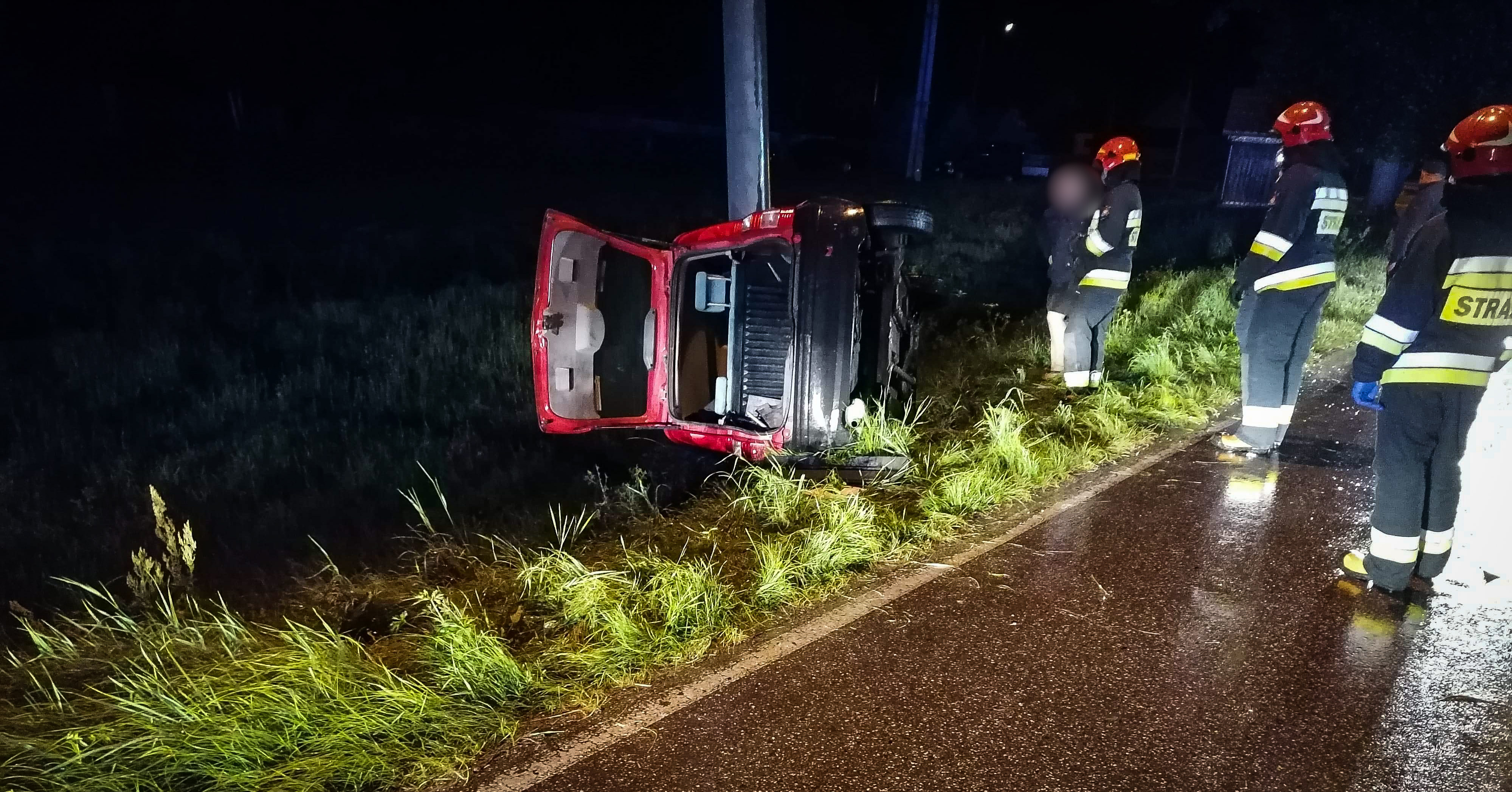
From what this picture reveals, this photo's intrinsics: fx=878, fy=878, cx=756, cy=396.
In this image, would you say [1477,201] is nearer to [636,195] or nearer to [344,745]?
[344,745]

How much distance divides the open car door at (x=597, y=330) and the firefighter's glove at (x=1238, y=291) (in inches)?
122

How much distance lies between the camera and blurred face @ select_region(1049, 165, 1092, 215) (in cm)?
610

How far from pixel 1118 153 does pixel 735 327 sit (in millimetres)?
2694

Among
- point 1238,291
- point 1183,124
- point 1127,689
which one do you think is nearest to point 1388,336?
point 1127,689

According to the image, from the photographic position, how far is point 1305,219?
173 inches

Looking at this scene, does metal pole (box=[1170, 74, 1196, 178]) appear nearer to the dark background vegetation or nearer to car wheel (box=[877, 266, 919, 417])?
the dark background vegetation

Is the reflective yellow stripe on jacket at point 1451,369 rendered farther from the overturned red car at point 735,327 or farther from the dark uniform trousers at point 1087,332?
the dark uniform trousers at point 1087,332

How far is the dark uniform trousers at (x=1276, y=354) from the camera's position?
14.8 ft

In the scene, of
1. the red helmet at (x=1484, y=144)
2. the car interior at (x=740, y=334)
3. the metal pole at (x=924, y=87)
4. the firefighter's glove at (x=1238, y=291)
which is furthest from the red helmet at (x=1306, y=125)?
the metal pole at (x=924, y=87)

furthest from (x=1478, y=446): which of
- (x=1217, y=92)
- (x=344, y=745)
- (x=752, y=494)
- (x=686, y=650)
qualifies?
(x=1217, y=92)

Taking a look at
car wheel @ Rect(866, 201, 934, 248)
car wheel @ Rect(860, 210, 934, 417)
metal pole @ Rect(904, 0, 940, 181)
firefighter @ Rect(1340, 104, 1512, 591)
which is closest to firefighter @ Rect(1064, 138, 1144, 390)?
car wheel @ Rect(860, 210, 934, 417)

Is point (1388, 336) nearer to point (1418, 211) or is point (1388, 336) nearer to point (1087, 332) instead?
point (1087, 332)

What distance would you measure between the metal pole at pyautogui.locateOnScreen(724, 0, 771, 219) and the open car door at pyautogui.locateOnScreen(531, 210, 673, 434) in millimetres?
808

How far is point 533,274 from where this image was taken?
10.6m
